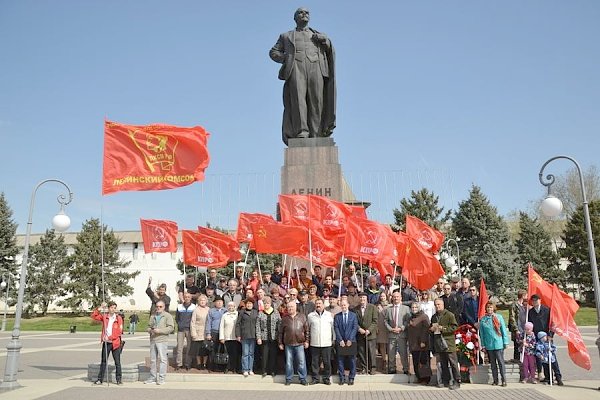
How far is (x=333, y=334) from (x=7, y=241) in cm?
4525

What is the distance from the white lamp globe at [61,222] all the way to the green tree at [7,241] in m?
39.0

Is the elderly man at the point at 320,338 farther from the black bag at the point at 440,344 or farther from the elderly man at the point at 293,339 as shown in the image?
the black bag at the point at 440,344

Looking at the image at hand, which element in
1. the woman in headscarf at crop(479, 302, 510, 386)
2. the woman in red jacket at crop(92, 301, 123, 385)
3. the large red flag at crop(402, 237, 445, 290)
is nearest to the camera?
the woman in headscarf at crop(479, 302, 510, 386)

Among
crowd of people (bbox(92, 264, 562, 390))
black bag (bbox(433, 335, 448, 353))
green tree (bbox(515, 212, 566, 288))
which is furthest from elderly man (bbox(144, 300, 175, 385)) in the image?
green tree (bbox(515, 212, 566, 288))

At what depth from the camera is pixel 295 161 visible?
1585cm

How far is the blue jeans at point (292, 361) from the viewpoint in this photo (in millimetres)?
10250

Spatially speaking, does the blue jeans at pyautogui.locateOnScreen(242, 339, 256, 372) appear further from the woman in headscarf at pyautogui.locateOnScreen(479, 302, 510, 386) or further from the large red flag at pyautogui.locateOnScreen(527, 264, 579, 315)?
the large red flag at pyautogui.locateOnScreen(527, 264, 579, 315)

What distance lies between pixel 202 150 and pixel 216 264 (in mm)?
4492

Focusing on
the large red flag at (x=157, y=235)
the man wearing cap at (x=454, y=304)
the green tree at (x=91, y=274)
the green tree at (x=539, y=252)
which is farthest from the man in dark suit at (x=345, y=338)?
the green tree at (x=91, y=274)

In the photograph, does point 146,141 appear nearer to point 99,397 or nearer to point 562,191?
point 99,397

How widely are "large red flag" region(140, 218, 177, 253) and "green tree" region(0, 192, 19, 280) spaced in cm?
3661

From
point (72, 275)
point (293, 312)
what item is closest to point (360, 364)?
point (293, 312)

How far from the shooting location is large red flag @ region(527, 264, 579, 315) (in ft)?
35.0

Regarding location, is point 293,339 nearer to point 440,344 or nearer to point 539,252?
point 440,344
